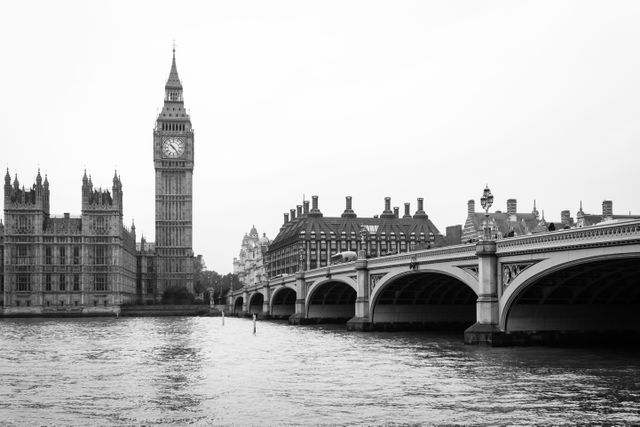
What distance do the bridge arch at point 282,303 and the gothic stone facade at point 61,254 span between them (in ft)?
111

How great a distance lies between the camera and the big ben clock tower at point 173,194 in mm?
172875

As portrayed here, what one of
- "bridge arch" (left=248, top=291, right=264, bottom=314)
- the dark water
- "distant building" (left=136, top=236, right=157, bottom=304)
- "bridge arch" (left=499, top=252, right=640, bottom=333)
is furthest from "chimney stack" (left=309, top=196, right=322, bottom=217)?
"bridge arch" (left=499, top=252, right=640, bottom=333)

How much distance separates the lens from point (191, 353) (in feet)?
163

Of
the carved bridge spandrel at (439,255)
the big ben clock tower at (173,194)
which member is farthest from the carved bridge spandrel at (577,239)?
the big ben clock tower at (173,194)

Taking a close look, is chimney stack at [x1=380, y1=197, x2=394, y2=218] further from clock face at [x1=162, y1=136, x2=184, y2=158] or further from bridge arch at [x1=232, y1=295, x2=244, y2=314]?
clock face at [x1=162, y1=136, x2=184, y2=158]

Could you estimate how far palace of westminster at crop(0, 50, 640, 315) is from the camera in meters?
144

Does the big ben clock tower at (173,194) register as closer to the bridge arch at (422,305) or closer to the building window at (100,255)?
the building window at (100,255)

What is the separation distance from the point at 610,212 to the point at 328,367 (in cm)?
7192

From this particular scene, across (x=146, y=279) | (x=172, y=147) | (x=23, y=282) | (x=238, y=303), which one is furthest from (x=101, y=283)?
(x=172, y=147)

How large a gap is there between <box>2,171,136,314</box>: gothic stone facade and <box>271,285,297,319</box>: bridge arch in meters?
33.7

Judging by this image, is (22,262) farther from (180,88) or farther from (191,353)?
(191,353)

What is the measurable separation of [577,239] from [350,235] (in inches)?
4748

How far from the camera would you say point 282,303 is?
125m

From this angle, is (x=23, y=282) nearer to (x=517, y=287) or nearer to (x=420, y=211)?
(x=420, y=211)
